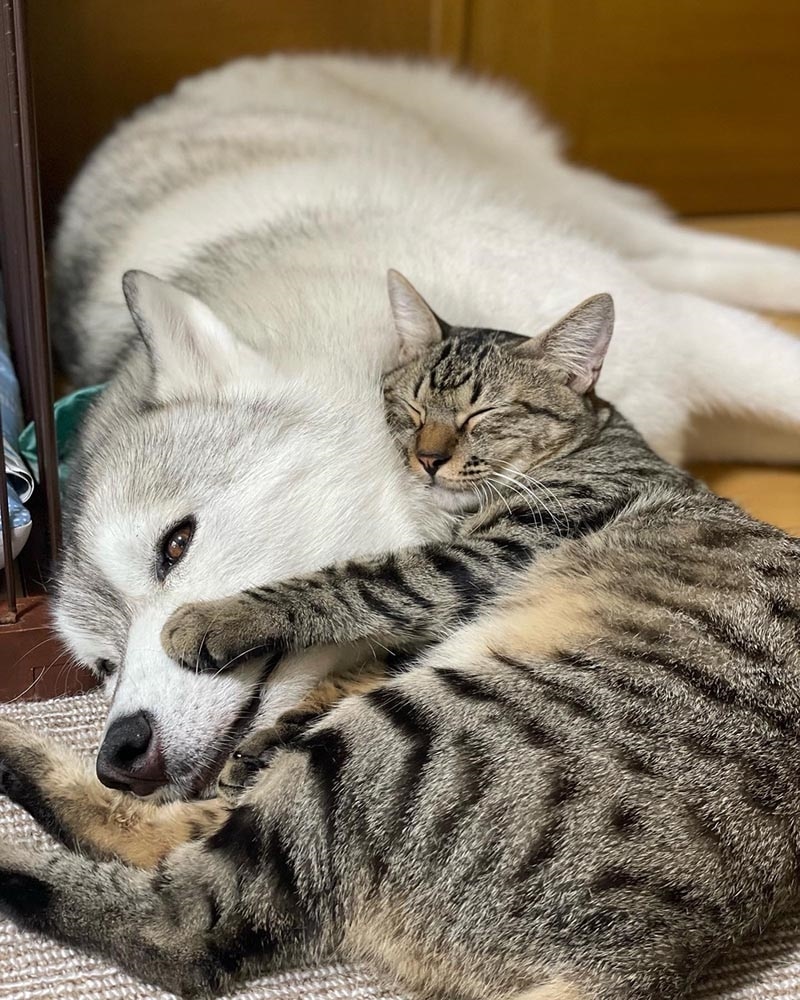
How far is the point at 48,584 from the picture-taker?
5.81 feet

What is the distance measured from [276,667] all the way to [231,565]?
16cm

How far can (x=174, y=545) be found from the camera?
1565 mm

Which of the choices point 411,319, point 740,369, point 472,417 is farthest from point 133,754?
point 740,369

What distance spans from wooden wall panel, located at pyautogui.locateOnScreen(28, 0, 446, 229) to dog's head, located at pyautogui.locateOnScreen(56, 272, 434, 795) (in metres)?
1.63

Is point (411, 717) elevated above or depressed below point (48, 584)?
above

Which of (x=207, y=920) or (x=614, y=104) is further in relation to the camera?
(x=614, y=104)

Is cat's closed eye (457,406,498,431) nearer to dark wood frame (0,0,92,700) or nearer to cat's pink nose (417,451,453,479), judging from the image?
cat's pink nose (417,451,453,479)

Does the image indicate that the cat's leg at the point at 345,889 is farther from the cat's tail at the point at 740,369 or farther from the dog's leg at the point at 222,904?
the cat's tail at the point at 740,369

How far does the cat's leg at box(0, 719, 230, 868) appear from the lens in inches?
57.4

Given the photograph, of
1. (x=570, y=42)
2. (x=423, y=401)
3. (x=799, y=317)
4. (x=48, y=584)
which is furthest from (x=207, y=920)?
(x=570, y=42)

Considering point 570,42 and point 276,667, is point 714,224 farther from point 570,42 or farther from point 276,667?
point 276,667

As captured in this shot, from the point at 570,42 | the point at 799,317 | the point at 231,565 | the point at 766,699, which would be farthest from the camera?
the point at 570,42

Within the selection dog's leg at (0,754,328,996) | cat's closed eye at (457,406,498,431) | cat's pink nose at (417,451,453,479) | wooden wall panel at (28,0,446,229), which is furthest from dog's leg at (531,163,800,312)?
dog's leg at (0,754,328,996)

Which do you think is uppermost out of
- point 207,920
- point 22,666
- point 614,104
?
point 614,104
